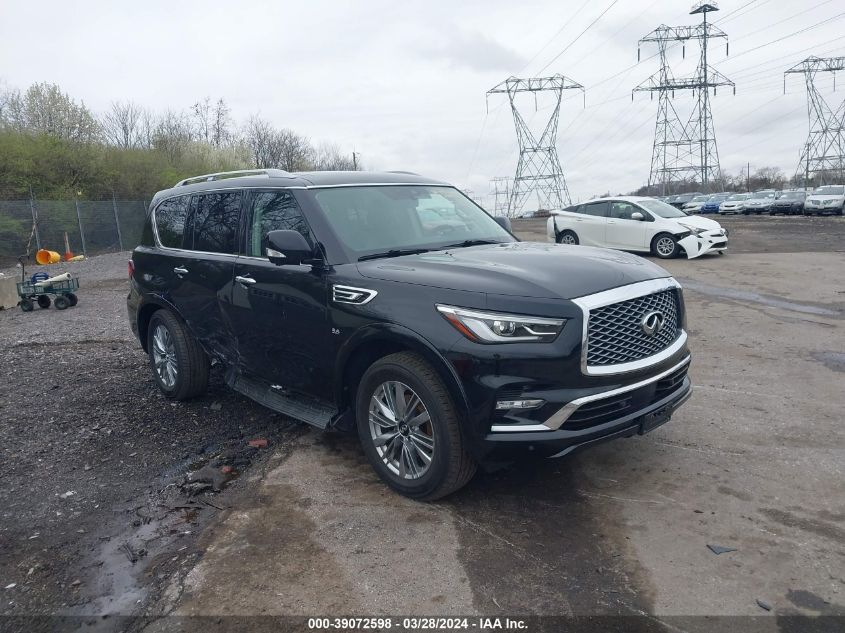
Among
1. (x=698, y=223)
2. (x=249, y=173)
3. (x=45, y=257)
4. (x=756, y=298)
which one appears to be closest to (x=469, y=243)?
(x=249, y=173)

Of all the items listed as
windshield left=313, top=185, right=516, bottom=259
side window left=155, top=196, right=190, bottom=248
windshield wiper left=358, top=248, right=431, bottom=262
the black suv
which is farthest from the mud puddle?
side window left=155, top=196, right=190, bottom=248

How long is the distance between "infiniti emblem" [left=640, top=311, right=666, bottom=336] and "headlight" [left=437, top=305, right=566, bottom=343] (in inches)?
25.2

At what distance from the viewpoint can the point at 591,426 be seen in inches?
138

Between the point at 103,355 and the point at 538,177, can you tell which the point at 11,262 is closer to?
the point at 103,355

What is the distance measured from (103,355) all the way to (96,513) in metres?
4.51

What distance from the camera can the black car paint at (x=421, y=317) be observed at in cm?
341

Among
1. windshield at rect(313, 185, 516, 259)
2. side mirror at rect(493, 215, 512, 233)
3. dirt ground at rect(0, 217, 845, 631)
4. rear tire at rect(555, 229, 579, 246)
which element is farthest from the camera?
rear tire at rect(555, 229, 579, 246)

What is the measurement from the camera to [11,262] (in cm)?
2298

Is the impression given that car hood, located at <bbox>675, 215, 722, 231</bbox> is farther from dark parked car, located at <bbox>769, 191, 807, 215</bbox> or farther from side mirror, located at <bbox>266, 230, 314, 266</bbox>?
dark parked car, located at <bbox>769, 191, 807, 215</bbox>

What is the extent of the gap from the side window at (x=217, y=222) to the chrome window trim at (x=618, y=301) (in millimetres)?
2831

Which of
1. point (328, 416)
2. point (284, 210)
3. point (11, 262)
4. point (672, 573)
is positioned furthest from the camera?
point (11, 262)

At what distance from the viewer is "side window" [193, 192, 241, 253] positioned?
5121mm

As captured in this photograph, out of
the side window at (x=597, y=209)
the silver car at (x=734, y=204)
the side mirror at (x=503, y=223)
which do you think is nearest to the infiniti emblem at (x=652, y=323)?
the side mirror at (x=503, y=223)

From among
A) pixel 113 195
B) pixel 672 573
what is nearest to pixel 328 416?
pixel 672 573
